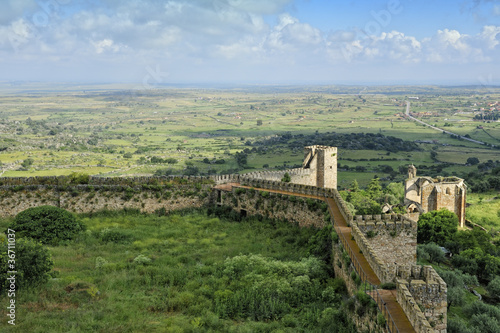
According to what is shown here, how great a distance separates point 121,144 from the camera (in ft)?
318

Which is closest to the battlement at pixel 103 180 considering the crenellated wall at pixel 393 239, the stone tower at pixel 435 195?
the crenellated wall at pixel 393 239

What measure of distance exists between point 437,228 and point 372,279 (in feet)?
75.8

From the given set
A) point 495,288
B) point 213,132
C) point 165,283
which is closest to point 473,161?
point 495,288

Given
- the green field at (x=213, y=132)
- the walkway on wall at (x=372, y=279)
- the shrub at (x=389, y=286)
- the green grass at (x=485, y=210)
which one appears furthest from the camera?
the green field at (x=213, y=132)

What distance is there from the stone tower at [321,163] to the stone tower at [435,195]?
9.37 meters

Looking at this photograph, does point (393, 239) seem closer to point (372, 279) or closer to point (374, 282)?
point (372, 279)

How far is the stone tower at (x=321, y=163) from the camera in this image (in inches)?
1241

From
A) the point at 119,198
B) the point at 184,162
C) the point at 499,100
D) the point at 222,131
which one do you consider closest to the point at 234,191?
the point at 119,198

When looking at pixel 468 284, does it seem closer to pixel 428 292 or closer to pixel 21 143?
pixel 428 292

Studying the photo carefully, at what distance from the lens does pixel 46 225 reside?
2142 centimetres

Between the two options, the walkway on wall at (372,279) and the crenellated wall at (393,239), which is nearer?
the walkway on wall at (372,279)

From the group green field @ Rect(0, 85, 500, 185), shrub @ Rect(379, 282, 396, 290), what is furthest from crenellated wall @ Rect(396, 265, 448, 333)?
green field @ Rect(0, 85, 500, 185)

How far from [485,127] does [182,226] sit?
375ft

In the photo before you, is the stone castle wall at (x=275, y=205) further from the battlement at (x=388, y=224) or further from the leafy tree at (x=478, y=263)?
the leafy tree at (x=478, y=263)
